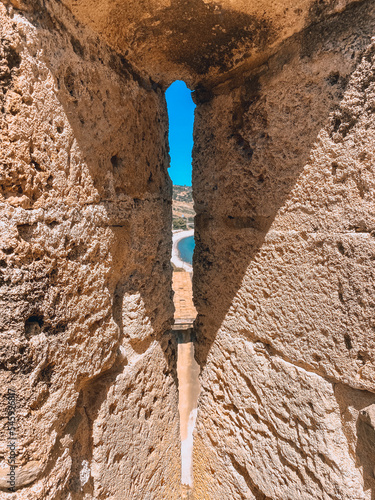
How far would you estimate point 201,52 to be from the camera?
1049 millimetres

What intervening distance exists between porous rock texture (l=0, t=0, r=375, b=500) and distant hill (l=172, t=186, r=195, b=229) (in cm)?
3863

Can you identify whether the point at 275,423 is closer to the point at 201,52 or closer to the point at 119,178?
the point at 119,178

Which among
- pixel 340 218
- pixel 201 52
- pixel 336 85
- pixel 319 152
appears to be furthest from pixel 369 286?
pixel 201 52

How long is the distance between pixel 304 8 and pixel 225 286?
95 cm

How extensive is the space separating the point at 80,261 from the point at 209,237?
65 centimetres

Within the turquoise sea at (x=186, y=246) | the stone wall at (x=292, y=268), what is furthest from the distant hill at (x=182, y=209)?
the stone wall at (x=292, y=268)

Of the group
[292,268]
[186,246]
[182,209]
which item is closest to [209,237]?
[292,268]

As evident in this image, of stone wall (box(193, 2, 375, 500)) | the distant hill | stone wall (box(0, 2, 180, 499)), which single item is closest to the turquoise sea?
the distant hill

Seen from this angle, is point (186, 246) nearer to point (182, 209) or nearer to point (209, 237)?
point (182, 209)

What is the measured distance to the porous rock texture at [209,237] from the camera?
67 centimetres

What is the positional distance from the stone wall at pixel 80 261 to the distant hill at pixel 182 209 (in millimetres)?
38680

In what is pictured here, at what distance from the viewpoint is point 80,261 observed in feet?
2.63

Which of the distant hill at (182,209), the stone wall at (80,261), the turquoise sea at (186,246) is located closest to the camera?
the stone wall at (80,261)

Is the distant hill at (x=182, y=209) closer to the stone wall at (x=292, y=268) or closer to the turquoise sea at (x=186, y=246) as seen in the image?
the turquoise sea at (x=186, y=246)
